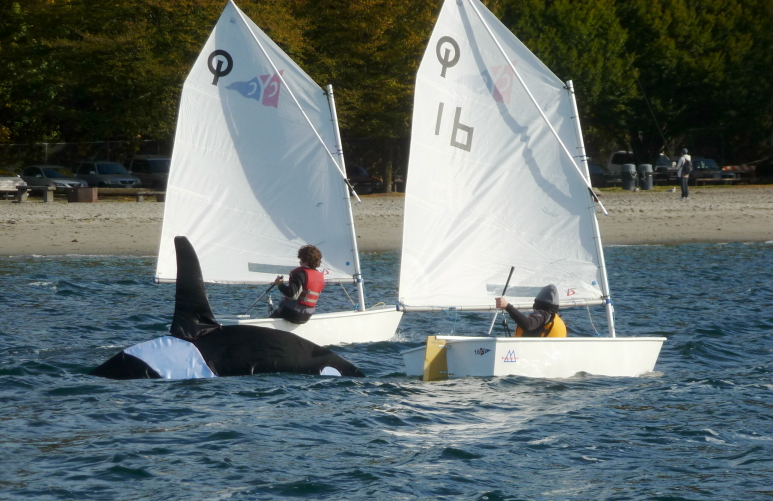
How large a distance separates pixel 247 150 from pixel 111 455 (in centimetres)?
653

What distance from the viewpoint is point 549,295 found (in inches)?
411

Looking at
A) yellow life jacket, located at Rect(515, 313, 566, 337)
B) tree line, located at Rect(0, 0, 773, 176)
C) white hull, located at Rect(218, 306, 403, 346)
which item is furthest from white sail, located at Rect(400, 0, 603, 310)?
tree line, located at Rect(0, 0, 773, 176)

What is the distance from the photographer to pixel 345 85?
39.3 m

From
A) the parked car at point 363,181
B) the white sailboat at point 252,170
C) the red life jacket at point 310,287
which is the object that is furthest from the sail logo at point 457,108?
the parked car at point 363,181

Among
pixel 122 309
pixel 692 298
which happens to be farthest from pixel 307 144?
pixel 692 298

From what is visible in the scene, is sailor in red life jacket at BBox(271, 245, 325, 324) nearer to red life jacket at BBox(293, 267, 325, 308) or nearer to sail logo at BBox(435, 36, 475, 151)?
red life jacket at BBox(293, 267, 325, 308)

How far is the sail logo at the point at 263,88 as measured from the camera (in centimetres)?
1359

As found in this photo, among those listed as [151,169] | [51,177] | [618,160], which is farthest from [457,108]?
[618,160]

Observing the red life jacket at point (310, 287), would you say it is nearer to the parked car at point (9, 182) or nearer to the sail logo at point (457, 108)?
the sail logo at point (457, 108)

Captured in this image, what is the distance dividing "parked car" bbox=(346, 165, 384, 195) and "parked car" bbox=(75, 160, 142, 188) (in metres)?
8.65

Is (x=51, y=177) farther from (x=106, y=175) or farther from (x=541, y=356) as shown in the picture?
(x=541, y=356)

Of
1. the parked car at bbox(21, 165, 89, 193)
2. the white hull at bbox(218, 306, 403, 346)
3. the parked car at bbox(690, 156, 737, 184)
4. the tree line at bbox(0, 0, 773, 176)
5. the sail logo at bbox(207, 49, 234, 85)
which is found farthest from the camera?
the parked car at bbox(690, 156, 737, 184)

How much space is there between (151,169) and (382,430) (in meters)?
31.3

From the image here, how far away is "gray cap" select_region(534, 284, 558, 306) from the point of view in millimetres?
10431
